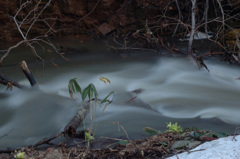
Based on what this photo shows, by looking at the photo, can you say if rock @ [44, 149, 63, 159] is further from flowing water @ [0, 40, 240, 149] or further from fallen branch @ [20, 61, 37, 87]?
fallen branch @ [20, 61, 37, 87]

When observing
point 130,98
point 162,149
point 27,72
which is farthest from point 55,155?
point 27,72

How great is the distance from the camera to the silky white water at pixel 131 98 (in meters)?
3.12

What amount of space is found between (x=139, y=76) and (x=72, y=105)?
146 cm

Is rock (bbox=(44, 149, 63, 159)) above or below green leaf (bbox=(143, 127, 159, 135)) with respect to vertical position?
above

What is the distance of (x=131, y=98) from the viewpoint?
3.85m

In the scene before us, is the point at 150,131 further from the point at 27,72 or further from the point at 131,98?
the point at 27,72

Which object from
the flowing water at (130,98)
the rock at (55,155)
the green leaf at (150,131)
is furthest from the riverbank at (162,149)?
the flowing water at (130,98)

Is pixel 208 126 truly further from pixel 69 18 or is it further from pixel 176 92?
pixel 69 18

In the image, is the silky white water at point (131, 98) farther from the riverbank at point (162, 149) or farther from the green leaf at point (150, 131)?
the riverbank at point (162, 149)

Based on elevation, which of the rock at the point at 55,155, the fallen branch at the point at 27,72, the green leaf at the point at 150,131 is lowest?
the green leaf at the point at 150,131

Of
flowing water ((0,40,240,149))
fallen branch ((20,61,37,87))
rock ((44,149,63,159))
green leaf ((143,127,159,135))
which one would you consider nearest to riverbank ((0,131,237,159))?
rock ((44,149,63,159))

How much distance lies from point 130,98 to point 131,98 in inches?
0.5

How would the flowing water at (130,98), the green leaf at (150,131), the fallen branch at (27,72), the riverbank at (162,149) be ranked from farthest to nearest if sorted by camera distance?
the fallen branch at (27,72), the flowing water at (130,98), the green leaf at (150,131), the riverbank at (162,149)

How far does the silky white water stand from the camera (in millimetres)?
3115
